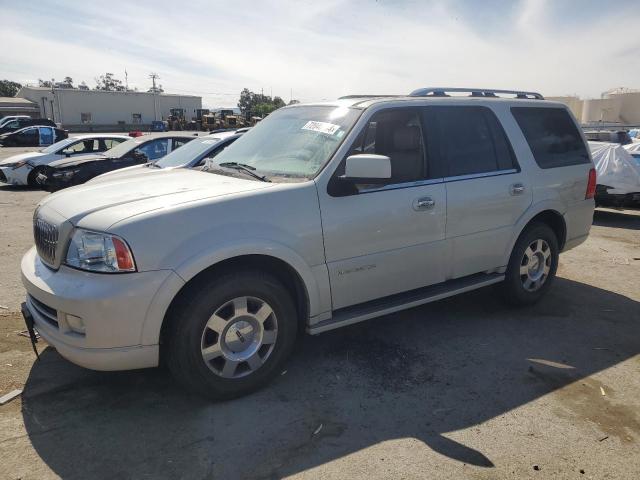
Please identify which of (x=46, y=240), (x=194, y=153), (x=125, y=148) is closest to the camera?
(x=46, y=240)

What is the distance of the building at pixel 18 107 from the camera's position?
204 ft

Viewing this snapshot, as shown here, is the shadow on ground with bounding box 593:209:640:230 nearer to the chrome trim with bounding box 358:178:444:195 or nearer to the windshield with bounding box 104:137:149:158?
the chrome trim with bounding box 358:178:444:195

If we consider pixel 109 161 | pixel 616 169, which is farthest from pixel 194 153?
pixel 616 169

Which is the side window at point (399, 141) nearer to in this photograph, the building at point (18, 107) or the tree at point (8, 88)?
the building at point (18, 107)

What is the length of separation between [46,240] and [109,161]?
29.2 ft

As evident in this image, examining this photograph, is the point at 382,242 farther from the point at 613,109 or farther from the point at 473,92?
the point at 613,109

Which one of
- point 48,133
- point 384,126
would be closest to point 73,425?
point 384,126

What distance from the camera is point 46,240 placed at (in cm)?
317

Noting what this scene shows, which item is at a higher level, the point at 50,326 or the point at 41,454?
the point at 50,326

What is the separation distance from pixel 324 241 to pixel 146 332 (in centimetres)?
124

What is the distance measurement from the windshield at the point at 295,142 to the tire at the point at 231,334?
876mm

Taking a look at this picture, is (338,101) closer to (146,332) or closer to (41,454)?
(146,332)

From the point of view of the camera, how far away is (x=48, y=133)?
29.4m

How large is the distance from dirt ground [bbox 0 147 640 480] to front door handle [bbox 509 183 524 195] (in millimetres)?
1181
